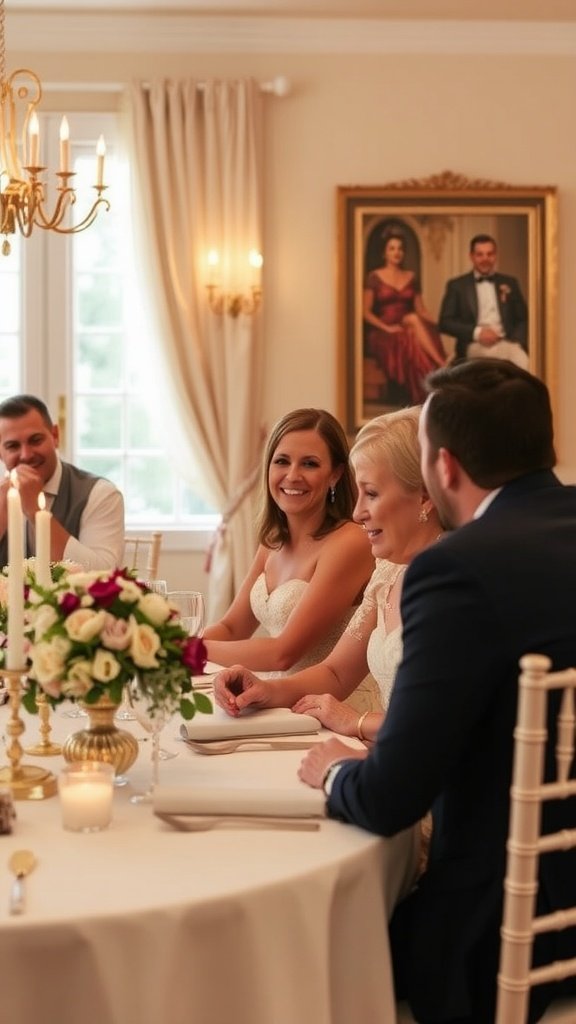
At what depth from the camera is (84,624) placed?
186 centimetres

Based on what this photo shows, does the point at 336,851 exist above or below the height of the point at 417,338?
below

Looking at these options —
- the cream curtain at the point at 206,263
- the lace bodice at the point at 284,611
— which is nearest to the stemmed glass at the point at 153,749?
the lace bodice at the point at 284,611

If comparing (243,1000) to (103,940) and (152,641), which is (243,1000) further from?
(152,641)

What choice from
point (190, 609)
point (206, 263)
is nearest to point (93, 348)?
point (206, 263)

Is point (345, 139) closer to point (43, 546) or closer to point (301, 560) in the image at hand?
point (301, 560)

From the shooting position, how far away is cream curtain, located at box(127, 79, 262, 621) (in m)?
6.20

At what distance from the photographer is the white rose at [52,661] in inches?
74.2

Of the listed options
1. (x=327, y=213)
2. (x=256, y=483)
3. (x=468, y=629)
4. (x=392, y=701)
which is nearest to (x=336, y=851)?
(x=392, y=701)

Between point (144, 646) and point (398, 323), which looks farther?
point (398, 323)

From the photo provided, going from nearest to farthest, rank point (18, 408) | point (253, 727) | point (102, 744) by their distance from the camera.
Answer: point (102, 744)
point (253, 727)
point (18, 408)

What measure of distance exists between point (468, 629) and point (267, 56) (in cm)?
521

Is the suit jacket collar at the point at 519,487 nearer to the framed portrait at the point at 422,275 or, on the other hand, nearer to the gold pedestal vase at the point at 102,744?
the gold pedestal vase at the point at 102,744

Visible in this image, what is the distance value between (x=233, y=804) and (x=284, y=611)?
5.58ft

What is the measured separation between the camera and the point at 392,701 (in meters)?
1.75
